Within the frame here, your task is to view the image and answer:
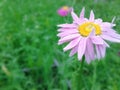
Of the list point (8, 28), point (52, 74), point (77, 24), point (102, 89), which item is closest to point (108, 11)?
point (77, 24)

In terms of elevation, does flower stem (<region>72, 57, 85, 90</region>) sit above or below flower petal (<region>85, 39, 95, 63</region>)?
below

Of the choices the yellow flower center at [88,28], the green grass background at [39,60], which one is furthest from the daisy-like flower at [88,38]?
the green grass background at [39,60]

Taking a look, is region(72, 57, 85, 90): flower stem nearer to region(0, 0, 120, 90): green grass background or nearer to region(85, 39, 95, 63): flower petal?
region(85, 39, 95, 63): flower petal

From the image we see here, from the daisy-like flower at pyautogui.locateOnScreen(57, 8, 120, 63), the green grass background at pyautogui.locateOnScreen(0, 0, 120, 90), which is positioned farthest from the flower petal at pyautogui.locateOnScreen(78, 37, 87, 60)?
the green grass background at pyautogui.locateOnScreen(0, 0, 120, 90)

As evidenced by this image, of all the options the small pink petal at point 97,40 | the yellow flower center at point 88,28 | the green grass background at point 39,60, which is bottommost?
A: the green grass background at point 39,60

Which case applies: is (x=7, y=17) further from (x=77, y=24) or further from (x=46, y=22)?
(x=77, y=24)

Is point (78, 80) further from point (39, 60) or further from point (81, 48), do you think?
point (39, 60)

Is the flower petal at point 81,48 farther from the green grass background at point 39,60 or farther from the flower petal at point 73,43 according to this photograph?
the green grass background at point 39,60

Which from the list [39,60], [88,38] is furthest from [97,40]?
[39,60]
